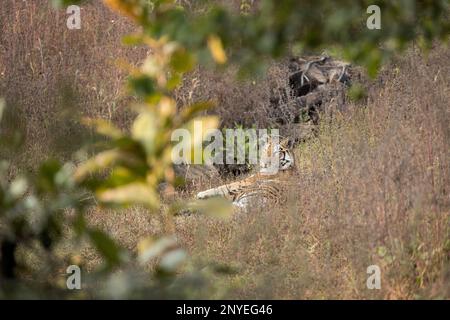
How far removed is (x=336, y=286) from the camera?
14.3ft

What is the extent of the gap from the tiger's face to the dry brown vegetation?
0.97 ft

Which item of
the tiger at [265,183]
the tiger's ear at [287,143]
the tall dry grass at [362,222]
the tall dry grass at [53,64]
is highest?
the tall dry grass at [53,64]

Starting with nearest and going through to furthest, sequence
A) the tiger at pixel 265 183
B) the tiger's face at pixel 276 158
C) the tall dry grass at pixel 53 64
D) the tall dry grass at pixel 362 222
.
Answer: the tall dry grass at pixel 362 222 < the tiger at pixel 265 183 < the tiger's face at pixel 276 158 < the tall dry grass at pixel 53 64

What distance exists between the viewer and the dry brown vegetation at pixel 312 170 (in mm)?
4277

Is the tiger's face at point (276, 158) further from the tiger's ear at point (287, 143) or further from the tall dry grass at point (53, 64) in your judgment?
the tall dry grass at point (53, 64)

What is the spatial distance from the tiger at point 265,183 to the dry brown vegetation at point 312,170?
307 millimetres

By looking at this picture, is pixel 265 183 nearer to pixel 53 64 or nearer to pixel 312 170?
pixel 312 170

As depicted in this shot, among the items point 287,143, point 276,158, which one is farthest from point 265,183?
point 287,143

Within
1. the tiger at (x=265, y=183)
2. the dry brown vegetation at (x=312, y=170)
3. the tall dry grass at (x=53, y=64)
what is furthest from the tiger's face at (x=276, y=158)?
the tall dry grass at (x=53, y=64)

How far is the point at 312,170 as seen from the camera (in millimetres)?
6180

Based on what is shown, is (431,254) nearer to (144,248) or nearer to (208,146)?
(144,248)

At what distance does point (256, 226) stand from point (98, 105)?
3364 mm

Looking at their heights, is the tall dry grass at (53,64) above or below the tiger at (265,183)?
above
